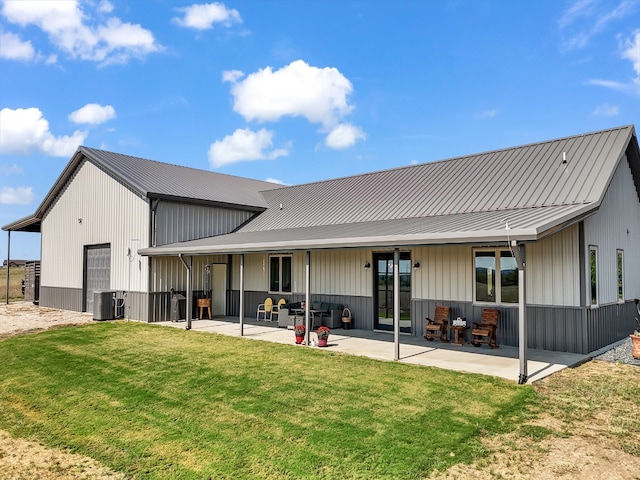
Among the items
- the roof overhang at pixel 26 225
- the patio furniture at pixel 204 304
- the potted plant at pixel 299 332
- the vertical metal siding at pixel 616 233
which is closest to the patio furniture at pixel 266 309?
the patio furniture at pixel 204 304

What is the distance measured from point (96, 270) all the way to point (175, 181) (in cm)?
449

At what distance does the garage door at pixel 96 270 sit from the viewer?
1582 centimetres

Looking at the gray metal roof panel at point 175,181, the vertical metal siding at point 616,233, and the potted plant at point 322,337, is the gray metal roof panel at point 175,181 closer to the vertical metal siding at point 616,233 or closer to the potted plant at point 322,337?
the potted plant at point 322,337

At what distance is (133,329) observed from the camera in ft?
40.6

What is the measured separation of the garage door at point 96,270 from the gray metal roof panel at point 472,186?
509cm

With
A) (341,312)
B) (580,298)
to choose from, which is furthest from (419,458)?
(341,312)

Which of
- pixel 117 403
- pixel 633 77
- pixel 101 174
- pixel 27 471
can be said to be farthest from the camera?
pixel 101 174

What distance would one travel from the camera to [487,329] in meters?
9.41

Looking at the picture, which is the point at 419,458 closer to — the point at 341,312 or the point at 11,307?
the point at 341,312

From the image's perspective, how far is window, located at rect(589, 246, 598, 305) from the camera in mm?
8891

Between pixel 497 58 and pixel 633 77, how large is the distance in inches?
160

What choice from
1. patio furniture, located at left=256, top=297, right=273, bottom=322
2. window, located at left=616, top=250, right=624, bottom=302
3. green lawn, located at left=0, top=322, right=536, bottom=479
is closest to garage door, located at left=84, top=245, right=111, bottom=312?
patio furniture, located at left=256, top=297, right=273, bottom=322

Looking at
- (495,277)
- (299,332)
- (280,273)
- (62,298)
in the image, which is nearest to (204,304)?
(280,273)

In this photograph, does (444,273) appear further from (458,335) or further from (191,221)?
(191,221)
